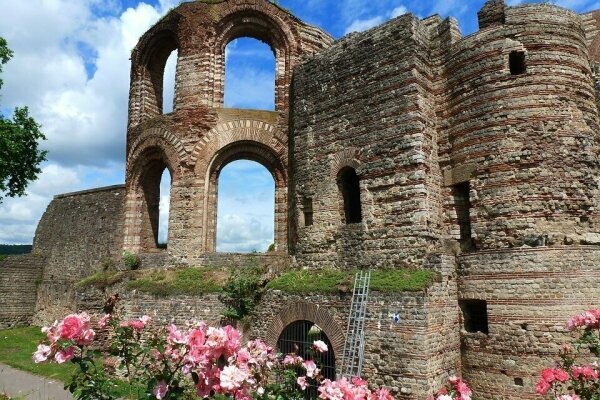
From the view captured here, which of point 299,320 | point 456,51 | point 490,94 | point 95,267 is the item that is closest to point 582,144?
point 490,94

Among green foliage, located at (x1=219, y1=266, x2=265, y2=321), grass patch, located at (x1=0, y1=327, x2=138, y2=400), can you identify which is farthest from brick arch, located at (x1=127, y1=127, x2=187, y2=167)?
grass patch, located at (x1=0, y1=327, x2=138, y2=400)

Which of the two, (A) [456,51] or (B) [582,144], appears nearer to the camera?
(B) [582,144]

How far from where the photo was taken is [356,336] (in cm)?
958

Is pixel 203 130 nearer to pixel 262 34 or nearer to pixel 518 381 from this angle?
pixel 262 34

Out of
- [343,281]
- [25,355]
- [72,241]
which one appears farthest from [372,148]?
[72,241]

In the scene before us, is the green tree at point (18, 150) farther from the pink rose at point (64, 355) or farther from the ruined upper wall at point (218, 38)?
the pink rose at point (64, 355)

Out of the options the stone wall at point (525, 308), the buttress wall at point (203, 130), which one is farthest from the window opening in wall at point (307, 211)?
the stone wall at point (525, 308)

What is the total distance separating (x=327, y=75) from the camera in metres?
13.0

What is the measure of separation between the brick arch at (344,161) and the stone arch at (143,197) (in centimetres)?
648

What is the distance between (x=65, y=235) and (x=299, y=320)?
14889 millimetres

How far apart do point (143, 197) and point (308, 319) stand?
883 cm

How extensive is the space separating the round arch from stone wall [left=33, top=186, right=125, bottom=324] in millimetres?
4570

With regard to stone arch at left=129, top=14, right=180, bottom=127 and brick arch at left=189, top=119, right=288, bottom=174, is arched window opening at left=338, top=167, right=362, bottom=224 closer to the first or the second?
brick arch at left=189, top=119, right=288, bottom=174

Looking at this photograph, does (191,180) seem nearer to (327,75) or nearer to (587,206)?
(327,75)
